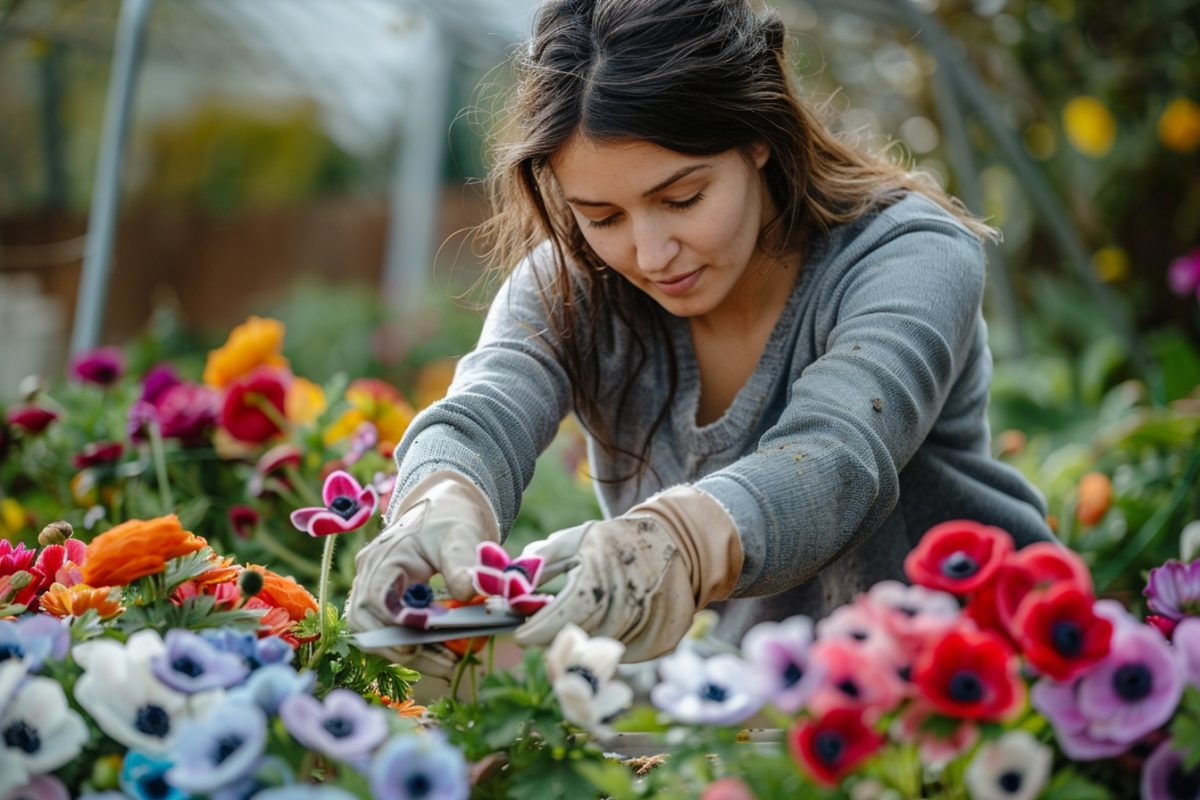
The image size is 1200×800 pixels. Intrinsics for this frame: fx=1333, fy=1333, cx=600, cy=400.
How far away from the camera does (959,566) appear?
2.87 ft

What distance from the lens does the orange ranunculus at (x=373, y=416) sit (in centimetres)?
219

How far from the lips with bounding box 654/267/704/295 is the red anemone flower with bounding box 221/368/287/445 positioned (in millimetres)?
945

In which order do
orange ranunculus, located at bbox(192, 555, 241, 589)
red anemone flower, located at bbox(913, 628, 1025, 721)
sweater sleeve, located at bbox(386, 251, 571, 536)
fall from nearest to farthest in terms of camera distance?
red anemone flower, located at bbox(913, 628, 1025, 721) < orange ranunculus, located at bbox(192, 555, 241, 589) < sweater sleeve, located at bbox(386, 251, 571, 536)

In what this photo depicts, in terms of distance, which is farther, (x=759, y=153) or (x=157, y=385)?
(x=157, y=385)

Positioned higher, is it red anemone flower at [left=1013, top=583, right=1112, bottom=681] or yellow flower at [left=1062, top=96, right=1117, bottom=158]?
yellow flower at [left=1062, top=96, right=1117, bottom=158]

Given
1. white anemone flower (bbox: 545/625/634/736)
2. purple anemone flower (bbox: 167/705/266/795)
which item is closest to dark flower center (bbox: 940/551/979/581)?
white anemone flower (bbox: 545/625/634/736)

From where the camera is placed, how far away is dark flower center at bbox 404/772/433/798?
81 cm

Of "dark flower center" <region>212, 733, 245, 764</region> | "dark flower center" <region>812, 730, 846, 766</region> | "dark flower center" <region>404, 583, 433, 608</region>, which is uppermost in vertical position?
"dark flower center" <region>812, 730, 846, 766</region>

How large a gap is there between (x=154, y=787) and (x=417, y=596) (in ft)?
0.82

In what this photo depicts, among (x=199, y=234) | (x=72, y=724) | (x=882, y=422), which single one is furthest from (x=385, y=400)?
(x=199, y=234)

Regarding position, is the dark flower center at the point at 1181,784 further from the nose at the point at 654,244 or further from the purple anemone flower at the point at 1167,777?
the nose at the point at 654,244

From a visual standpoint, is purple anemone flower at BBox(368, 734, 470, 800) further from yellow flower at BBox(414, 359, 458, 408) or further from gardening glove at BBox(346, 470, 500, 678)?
yellow flower at BBox(414, 359, 458, 408)

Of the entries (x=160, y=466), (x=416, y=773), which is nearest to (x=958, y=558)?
(x=416, y=773)

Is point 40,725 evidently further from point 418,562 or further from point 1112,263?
point 1112,263
